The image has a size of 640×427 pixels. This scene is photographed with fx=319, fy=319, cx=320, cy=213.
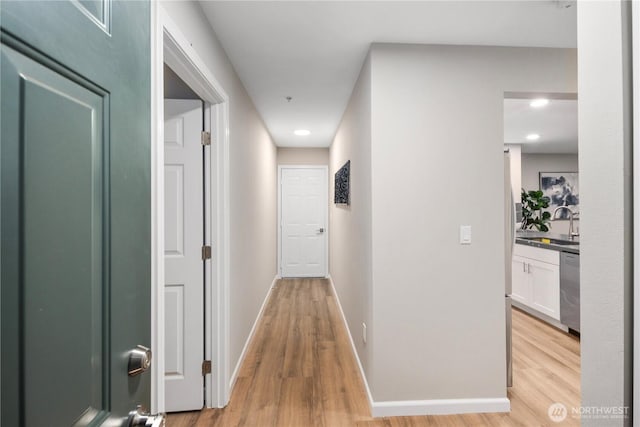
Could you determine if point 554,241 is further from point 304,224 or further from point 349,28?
point 304,224

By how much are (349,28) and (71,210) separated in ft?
5.86

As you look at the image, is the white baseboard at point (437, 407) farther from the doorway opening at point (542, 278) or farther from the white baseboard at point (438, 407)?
the doorway opening at point (542, 278)

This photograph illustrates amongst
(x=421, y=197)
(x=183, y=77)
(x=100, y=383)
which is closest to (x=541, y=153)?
(x=421, y=197)

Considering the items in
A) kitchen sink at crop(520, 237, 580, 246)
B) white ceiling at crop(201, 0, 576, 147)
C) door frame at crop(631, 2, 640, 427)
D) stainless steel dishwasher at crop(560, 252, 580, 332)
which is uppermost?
white ceiling at crop(201, 0, 576, 147)

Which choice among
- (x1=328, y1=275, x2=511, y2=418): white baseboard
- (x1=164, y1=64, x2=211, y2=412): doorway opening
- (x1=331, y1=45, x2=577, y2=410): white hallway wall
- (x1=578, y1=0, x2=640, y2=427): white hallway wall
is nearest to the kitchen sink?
(x1=331, y1=45, x2=577, y2=410): white hallway wall

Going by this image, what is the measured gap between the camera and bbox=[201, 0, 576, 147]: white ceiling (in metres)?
1.66

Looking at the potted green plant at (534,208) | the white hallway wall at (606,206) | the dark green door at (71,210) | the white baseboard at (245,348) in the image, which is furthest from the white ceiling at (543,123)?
the dark green door at (71,210)

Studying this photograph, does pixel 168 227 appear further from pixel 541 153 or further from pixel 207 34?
pixel 541 153

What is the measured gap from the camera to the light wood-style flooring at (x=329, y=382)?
1.94 metres

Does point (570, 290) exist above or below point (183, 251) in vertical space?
below

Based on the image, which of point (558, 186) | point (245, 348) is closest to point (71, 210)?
point (245, 348)

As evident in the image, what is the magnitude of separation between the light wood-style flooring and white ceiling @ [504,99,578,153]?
7.98 feet

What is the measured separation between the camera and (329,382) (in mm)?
2355

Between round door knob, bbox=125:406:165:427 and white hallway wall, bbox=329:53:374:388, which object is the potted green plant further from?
round door knob, bbox=125:406:165:427
